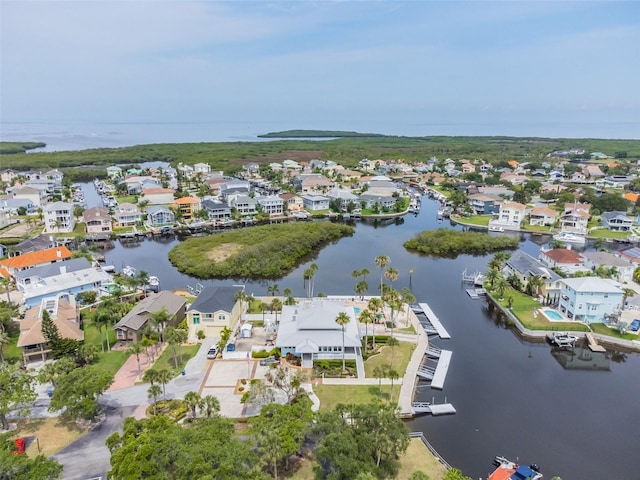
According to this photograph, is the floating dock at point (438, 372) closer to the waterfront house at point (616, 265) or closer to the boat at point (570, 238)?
the waterfront house at point (616, 265)

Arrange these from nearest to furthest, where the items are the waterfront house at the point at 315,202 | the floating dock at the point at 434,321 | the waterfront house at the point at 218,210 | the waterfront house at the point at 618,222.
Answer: the floating dock at the point at 434,321, the waterfront house at the point at 618,222, the waterfront house at the point at 218,210, the waterfront house at the point at 315,202

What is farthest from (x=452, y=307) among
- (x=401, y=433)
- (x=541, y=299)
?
(x=401, y=433)

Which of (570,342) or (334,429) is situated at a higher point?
(334,429)

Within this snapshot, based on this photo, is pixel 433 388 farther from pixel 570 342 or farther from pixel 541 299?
pixel 541 299

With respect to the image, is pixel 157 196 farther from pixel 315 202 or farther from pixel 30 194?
pixel 315 202

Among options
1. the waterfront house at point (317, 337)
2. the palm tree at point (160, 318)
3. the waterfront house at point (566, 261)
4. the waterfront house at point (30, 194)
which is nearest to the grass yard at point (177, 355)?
the palm tree at point (160, 318)

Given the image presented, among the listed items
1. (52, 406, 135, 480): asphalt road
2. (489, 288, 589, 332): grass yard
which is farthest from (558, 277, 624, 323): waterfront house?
(52, 406, 135, 480): asphalt road

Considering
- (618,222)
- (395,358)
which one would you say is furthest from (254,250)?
(618,222)
